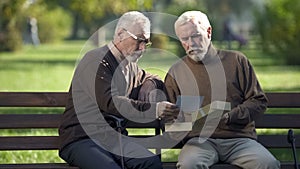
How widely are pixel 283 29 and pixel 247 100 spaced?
21.5 m

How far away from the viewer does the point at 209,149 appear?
18.8 feet

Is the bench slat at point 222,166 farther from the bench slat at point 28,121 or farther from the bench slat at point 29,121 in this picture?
the bench slat at point 28,121

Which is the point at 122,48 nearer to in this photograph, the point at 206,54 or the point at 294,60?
the point at 206,54

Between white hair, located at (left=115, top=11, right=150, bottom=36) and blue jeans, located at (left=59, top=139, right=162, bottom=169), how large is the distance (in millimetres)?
859

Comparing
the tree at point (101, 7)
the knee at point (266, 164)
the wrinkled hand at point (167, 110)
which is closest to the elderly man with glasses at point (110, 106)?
the wrinkled hand at point (167, 110)

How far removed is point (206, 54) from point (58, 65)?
72.9ft

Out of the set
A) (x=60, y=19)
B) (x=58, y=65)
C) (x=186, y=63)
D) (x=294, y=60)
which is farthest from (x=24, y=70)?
(x=60, y=19)

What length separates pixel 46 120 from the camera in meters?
6.20

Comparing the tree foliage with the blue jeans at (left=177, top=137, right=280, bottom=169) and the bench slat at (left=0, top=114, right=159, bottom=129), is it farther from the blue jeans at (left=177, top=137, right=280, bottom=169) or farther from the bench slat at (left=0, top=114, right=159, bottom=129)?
the blue jeans at (left=177, top=137, right=280, bottom=169)

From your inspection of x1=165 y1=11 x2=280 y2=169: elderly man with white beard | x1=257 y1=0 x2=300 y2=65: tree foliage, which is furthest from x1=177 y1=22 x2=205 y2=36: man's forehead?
x1=257 y1=0 x2=300 y2=65: tree foliage

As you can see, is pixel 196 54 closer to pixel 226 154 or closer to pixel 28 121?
pixel 226 154

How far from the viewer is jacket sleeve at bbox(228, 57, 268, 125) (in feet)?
18.8

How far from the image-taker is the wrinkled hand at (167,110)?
18.6 feet

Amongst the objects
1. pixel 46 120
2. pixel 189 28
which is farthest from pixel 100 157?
pixel 189 28
